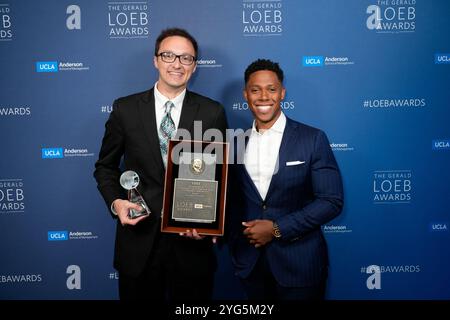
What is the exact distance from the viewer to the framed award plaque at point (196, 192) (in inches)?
73.0

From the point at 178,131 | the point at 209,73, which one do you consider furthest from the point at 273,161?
the point at 209,73

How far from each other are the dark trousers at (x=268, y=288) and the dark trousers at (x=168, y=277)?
0.77 ft

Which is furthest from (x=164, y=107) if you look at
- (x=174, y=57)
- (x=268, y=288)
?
(x=268, y=288)

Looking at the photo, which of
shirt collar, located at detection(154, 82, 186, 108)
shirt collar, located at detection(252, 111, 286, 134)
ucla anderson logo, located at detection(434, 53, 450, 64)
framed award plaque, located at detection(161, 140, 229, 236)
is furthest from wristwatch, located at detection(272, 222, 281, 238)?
ucla anderson logo, located at detection(434, 53, 450, 64)

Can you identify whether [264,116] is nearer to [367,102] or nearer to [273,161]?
[273,161]

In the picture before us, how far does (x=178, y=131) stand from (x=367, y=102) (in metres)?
1.52

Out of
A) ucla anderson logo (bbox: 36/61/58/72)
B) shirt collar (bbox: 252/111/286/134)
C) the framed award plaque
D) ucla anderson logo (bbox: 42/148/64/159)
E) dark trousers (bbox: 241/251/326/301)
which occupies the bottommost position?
dark trousers (bbox: 241/251/326/301)

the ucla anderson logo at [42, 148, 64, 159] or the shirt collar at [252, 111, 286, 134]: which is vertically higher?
the shirt collar at [252, 111, 286, 134]

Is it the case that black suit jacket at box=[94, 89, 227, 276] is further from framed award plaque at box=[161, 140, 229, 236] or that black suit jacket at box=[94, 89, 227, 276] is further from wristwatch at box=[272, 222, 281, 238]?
wristwatch at box=[272, 222, 281, 238]

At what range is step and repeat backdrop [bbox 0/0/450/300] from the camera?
2736 millimetres

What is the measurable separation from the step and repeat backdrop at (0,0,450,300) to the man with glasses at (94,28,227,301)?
0.76 meters

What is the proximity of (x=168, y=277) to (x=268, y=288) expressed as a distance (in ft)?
1.74

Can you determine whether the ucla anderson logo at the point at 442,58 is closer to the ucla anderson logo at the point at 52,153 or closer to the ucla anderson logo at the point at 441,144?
the ucla anderson logo at the point at 441,144

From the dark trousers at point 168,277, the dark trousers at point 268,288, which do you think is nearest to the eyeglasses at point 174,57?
the dark trousers at point 168,277
